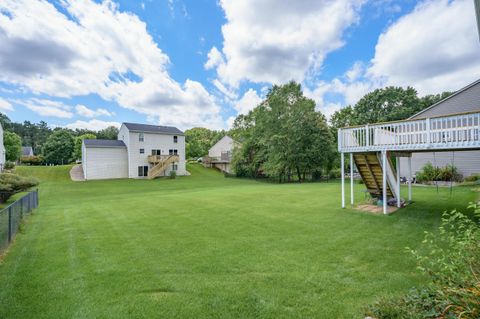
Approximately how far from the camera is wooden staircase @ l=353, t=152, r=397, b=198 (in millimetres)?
8852

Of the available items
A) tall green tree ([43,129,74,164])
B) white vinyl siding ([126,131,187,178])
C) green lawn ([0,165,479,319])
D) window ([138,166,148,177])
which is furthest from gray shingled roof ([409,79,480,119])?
tall green tree ([43,129,74,164])

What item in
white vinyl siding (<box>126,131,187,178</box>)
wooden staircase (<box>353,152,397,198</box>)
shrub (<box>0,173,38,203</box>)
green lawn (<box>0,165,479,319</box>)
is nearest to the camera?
green lawn (<box>0,165,479,319</box>)

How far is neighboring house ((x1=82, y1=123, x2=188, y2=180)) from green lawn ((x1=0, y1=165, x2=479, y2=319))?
21.8 m

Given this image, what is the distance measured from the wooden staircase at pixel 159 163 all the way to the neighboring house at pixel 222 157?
8.82 m

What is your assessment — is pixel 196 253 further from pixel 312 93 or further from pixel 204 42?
pixel 312 93

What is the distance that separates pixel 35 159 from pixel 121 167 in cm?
2435

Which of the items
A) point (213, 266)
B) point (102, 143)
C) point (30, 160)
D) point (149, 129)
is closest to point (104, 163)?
point (102, 143)

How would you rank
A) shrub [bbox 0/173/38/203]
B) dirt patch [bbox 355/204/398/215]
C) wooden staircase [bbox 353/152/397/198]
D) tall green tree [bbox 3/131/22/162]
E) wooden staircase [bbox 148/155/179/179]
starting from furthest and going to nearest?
tall green tree [bbox 3/131/22/162] < wooden staircase [bbox 148/155/179/179] < shrub [bbox 0/173/38/203] < wooden staircase [bbox 353/152/397/198] < dirt patch [bbox 355/204/398/215]

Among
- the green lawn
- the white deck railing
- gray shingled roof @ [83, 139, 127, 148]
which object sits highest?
gray shingled roof @ [83, 139, 127, 148]

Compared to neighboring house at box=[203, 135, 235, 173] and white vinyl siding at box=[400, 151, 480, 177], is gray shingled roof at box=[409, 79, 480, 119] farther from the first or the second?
neighboring house at box=[203, 135, 235, 173]

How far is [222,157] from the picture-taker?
37312 mm

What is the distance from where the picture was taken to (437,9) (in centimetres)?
981

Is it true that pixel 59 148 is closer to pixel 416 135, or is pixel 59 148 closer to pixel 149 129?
pixel 149 129

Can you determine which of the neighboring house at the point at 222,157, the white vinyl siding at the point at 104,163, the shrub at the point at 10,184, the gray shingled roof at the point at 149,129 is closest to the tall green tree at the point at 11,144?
the white vinyl siding at the point at 104,163
